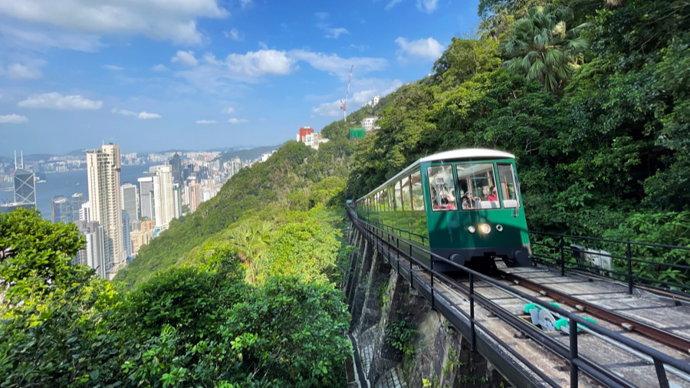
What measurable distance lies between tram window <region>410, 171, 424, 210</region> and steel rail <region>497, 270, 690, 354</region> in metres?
2.68

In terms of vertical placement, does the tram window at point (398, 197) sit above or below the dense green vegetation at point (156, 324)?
above

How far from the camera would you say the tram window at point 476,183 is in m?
6.63

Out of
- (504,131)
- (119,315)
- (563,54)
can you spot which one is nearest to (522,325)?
(119,315)

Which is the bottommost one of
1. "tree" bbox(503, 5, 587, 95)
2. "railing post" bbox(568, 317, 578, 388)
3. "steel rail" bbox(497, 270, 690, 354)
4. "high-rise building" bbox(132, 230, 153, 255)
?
"high-rise building" bbox(132, 230, 153, 255)

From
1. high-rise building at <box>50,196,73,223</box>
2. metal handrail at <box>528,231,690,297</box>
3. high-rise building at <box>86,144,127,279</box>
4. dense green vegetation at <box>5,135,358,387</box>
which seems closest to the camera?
dense green vegetation at <box>5,135,358,387</box>

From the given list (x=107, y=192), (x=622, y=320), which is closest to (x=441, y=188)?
(x=622, y=320)

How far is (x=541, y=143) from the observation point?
1098 centimetres

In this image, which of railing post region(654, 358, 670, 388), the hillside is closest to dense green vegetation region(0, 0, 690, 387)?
railing post region(654, 358, 670, 388)

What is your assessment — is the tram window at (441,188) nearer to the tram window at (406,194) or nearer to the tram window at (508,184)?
the tram window at (508,184)

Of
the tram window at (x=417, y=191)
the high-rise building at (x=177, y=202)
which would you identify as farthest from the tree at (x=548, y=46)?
the high-rise building at (x=177, y=202)

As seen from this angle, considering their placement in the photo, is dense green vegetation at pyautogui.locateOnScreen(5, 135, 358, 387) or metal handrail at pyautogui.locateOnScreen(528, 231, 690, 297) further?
metal handrail at pyautogui.locateOnScreen(528, 231, 690, 297)

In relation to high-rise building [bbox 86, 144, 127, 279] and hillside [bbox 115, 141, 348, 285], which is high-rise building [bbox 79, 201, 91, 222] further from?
hillside [bbox 115, 141, 348, 285]

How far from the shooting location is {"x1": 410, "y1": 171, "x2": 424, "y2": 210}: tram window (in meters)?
7.18

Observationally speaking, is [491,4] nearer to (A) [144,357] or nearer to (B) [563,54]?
(B) [563,54]
